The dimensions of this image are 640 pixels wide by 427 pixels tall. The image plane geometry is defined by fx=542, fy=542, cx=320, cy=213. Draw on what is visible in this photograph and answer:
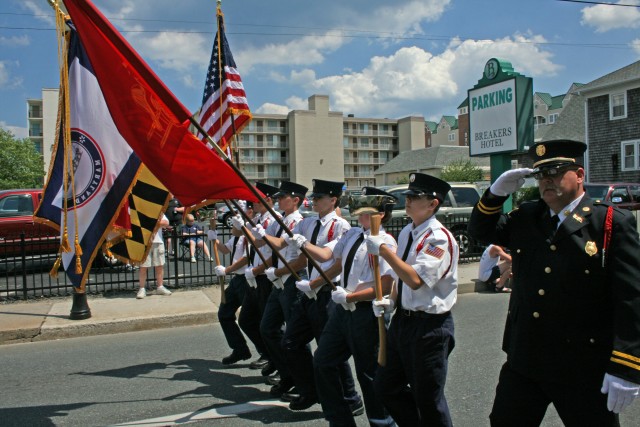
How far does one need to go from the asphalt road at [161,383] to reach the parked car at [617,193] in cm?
995

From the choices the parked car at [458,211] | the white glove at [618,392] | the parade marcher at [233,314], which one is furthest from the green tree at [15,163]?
the white glove at [618,392]

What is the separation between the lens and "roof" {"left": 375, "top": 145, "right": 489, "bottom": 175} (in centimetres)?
6619

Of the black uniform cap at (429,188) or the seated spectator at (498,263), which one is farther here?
the seated spectator at (498,263)

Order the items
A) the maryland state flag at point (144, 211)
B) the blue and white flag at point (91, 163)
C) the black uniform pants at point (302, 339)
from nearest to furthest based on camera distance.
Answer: the black uniform pants at point (302, 339) → the blue and white flag at point (91, 163) → the maryland state flag at point (144, 211)

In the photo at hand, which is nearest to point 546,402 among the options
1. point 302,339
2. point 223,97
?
point 302,339

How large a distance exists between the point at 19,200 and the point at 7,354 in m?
6.79

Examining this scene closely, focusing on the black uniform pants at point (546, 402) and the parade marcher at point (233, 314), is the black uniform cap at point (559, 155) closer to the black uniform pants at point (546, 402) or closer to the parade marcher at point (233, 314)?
the black uniform pants at point (546, 402)

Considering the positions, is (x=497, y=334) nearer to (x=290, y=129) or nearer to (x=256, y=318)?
(x=256, y=318)

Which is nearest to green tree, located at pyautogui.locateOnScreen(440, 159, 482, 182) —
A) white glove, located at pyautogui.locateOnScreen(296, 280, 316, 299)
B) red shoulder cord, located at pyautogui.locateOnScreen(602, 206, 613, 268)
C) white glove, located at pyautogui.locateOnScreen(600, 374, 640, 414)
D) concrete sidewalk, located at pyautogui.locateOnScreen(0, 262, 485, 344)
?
concrete sidewalk, located at pyautogui.locateOnScreen(0, 262, 485, 344)

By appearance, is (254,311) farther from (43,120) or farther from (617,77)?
(43,120)

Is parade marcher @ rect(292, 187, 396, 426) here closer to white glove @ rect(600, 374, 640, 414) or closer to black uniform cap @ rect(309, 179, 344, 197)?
black uniform cap @ rect(309, 179, 344, 197)

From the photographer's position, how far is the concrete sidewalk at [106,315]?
7.86 meters

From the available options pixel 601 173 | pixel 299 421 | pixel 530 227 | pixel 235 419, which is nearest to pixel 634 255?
pixel 530 227

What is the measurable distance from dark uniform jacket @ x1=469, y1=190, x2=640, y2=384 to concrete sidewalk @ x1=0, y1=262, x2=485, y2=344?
21.5 feet
